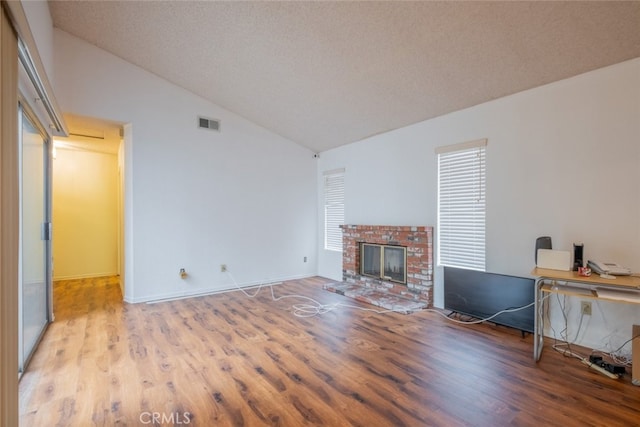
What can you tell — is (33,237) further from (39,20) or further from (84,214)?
(84,214)

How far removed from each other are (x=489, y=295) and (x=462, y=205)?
3.56 ft

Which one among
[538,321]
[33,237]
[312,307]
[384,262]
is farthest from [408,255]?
[33,237]

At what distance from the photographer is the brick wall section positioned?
13.3 ft

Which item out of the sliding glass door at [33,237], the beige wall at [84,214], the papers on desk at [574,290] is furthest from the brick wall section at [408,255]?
the beige wall at [84,214]

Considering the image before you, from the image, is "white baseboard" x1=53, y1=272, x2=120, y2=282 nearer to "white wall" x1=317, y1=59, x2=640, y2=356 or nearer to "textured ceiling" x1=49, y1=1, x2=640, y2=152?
"textured ceiling" x1=49, y1=1, x2=640, y2=152

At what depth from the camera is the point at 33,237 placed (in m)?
2.89

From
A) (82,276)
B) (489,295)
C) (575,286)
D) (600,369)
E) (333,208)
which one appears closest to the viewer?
(600,369)

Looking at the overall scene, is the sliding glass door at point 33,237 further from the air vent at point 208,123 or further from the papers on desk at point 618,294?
the papers on desk at point 618,294

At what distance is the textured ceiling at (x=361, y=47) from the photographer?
242 cm

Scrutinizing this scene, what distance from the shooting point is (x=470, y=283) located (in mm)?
3500

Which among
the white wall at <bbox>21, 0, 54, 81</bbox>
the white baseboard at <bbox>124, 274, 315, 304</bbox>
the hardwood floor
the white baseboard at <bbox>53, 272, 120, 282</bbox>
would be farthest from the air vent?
the white baseboard at <bbox>53, 272, 120, 282</bbox>

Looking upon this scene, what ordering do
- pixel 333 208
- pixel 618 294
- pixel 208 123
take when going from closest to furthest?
pixel 618 294 → pixel 208 123 → pixel 333 208

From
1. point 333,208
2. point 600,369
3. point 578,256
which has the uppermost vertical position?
point 333,208

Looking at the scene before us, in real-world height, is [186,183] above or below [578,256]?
above
